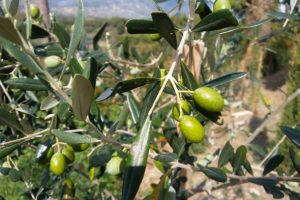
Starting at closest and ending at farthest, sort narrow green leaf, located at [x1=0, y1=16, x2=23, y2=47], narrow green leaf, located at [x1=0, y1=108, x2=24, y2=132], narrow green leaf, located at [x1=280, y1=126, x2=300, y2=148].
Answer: narrow green leaf, located at [x1=0, y1=16, x2=23, y2=47] < narrow green leaf, located at [x1=0, y1=108, x2=24, y2=132] < narrow green leaf, located at [x1=280, y1=126, x2=300, y2=148]

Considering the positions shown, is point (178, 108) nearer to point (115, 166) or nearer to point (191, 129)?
point (191, 129)

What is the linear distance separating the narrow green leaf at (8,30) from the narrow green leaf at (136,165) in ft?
0.77

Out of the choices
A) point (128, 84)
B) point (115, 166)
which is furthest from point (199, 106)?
point (115, 166)

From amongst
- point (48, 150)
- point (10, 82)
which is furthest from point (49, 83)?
point (48, 150)

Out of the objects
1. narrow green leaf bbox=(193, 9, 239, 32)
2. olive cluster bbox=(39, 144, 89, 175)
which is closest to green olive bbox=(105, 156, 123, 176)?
olive cluster bbox=(39, 144, 89, 175)

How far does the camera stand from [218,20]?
0.63 metres

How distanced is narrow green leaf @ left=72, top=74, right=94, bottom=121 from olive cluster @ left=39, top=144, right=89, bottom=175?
1.21ft

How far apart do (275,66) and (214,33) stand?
12.6 m

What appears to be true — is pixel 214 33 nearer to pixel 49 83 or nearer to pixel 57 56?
pixel 49 83

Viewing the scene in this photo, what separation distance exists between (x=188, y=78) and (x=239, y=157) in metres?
0.39

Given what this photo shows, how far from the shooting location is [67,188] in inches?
63.2

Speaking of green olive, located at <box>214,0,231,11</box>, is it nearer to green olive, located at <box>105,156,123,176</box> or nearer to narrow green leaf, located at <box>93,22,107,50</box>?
narrow green leaf, located at <box>93,22,107,50</box>

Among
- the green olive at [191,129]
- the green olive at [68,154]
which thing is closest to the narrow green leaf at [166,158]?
the green olive at [191,129]

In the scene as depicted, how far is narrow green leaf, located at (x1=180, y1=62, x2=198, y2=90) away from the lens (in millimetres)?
698
